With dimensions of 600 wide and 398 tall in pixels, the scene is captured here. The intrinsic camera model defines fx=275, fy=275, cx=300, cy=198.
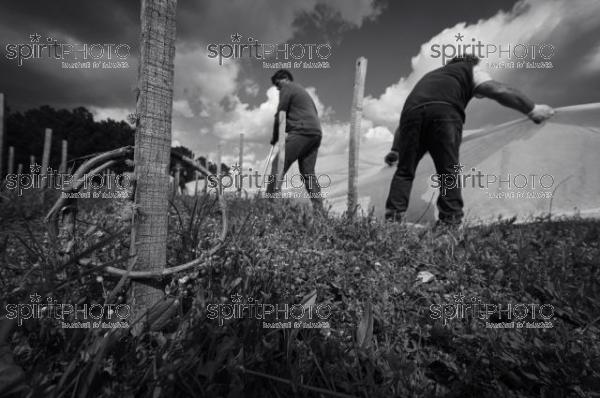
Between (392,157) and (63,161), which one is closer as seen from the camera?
(392,157)

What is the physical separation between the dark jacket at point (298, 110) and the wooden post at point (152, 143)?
13.6 ft

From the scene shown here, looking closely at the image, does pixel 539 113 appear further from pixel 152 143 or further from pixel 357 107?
pixel 152 143

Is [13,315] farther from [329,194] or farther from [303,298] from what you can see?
[329,194]

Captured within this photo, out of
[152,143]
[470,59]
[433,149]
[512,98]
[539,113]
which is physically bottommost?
[152,143]

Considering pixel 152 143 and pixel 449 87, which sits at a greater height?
pixel 449 87

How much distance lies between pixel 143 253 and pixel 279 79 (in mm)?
5299

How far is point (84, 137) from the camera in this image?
51.2m

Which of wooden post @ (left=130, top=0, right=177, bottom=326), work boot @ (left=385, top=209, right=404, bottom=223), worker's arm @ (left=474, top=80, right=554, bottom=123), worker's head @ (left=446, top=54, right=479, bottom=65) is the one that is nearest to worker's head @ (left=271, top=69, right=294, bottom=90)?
worker's head @ (left=446, top=54, right=479, bottom=65)

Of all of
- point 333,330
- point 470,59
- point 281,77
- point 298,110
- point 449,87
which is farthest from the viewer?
point 281,77

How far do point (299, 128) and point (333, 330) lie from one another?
429 centimetres

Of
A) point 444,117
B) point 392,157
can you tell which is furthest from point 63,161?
point 444,117

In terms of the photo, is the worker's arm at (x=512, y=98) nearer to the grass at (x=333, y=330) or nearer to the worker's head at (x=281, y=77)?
the grass at (x=333, y=330)

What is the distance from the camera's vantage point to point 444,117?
140 inches

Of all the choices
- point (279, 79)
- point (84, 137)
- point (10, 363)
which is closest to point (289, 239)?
point (10, 363)
